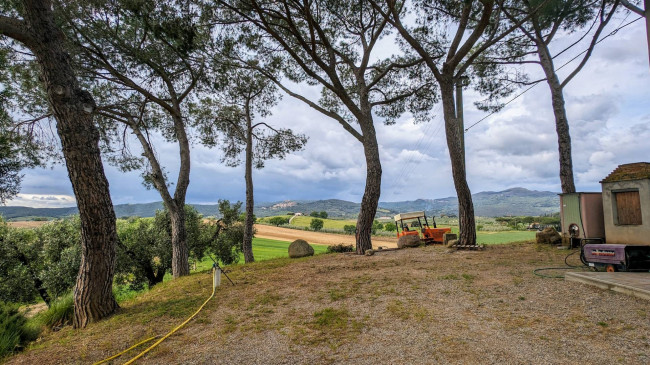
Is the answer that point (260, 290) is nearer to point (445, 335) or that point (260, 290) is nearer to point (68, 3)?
point (445, 335)

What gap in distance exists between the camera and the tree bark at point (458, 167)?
1037cm

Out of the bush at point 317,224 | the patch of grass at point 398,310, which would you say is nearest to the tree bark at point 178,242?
the patch of grass at point 398,310

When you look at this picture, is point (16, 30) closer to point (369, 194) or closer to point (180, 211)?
point (180, 211)

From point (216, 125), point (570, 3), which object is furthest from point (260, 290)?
point (570, 3)

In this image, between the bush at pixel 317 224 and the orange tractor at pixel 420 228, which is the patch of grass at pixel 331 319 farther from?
the bush at pixel 317 224

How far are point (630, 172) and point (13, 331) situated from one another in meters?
13.9

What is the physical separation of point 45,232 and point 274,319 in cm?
1585

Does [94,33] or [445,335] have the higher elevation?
[94,33]

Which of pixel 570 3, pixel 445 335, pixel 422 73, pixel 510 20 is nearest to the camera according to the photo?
pixel 445 335

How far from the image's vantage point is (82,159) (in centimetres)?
504

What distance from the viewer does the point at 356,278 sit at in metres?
6.71

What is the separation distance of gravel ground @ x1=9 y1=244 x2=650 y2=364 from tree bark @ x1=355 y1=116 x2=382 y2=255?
4.16 metres

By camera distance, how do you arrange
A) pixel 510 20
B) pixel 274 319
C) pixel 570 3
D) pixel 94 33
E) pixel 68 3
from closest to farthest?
pixel 274 319, pixel 68 3, pixel 94 33, pixel 570 3, pixel 510 20

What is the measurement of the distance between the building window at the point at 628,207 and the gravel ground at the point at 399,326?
4.08 meters
